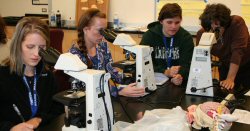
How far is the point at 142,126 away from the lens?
1.14 metres

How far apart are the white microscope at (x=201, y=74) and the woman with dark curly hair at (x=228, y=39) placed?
214mm

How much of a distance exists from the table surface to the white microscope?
0.15 ft

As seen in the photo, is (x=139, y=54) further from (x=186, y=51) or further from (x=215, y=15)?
(x=186, y=51)

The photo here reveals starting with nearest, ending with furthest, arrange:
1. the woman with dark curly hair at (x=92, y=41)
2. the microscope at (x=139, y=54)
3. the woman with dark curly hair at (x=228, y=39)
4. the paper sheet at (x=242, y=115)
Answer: the paper sheet at (x=242, y=115) < the microscope at (x=139, y=54) < the woman with dark curly hair at (x=92, y=41) < the woman with dark curly hair at (x=228, y=39)

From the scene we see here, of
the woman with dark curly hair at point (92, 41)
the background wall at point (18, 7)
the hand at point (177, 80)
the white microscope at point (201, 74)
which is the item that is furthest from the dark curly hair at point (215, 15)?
the background wall at point (18, 7)

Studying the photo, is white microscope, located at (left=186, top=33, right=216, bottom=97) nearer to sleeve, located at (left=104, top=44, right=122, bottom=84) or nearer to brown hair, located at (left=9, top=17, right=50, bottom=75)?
sleeve, located at (left=104, top=44, right=122, bottom=84)

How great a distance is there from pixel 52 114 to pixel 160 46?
3.99ft

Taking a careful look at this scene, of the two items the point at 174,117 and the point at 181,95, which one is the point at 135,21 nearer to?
the point at 181,95

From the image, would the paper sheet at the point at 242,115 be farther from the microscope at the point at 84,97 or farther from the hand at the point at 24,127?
the hand at the point at 24,127

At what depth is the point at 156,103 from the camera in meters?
1.65

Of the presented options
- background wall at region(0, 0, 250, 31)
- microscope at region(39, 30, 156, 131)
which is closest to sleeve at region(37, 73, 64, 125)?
microscope at region(39, 30, 156, 131)

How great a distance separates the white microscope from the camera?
1.82 metres

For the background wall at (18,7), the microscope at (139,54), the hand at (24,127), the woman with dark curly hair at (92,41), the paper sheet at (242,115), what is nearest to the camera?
the hand at (24,127)

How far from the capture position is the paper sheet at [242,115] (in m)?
1.41
